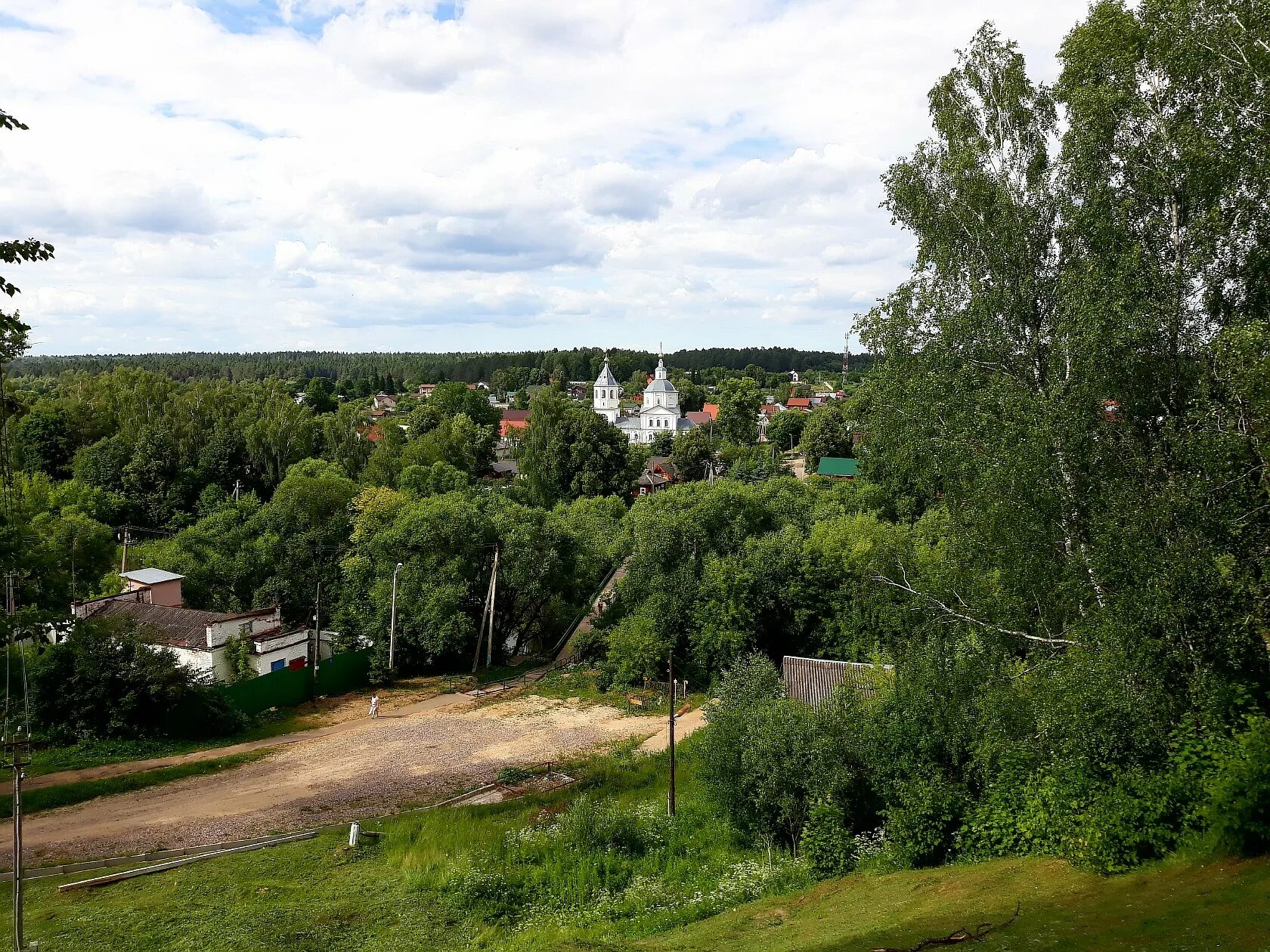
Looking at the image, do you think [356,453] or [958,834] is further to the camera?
[356,453]

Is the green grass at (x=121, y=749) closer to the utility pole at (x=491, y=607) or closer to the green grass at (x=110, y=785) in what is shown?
the green grass at (x=110, y=785)

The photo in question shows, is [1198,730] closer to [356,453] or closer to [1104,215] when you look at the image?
[1104,215]

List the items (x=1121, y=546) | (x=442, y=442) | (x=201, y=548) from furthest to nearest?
(x=442, y=442) → (x=201, y=548) → (x=1121, y=546)

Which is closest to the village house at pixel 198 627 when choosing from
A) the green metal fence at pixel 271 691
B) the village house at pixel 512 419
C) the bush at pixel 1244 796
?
the green metal fence at pixel 271 691

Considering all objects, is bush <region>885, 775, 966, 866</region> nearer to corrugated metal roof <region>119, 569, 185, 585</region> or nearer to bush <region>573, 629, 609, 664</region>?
bush <region>573, 629, 609, 664</region>

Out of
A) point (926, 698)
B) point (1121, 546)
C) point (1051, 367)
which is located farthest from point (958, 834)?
point (1051, 367)

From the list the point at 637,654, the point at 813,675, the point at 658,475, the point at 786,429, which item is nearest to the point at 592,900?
the point at 813,675

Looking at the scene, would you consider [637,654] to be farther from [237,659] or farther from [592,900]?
[592,900]

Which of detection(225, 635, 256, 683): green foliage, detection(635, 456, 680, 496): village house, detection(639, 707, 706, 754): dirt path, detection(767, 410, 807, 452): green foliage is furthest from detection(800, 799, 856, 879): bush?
detection(767, 410, 807, 452): green foliage
